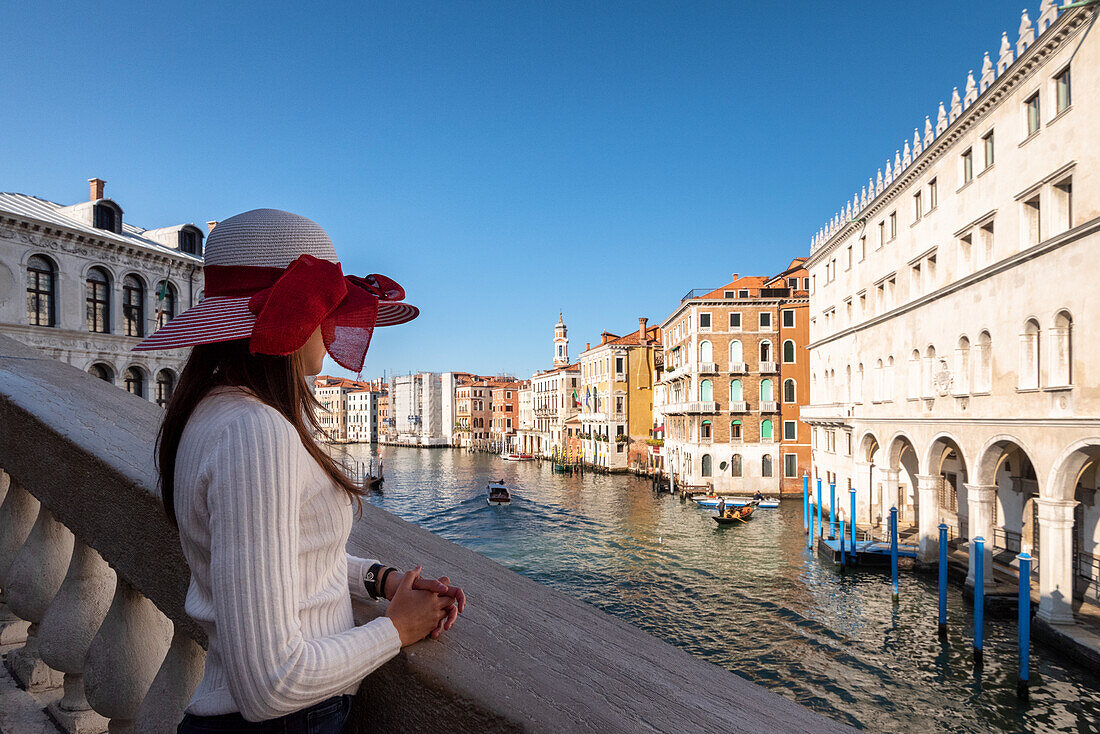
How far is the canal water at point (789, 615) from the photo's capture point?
10414 millimetres

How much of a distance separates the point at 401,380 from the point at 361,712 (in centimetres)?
9679

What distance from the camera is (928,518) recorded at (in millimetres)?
17406

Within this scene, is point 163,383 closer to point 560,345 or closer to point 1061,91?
point 1061,91

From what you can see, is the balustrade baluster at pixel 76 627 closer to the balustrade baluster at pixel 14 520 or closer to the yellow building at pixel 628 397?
the balustrade baluster at pixel 14 520

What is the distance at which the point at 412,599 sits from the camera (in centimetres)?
99

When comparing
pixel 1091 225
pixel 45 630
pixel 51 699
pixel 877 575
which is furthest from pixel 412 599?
pixel 877 575

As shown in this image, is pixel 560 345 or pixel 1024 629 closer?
pixel 1024 629

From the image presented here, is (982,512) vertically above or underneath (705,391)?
underneath

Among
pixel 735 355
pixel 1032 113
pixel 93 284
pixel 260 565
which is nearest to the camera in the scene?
pixel 260 565

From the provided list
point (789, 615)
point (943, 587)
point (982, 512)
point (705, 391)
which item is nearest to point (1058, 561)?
point (943, 587)

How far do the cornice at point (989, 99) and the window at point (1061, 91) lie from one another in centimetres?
47

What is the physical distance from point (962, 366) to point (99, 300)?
23.2 meters

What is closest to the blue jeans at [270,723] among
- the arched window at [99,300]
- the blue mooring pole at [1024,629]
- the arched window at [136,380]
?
the blue mooring pole at [1024,629]

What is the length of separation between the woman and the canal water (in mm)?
10969
